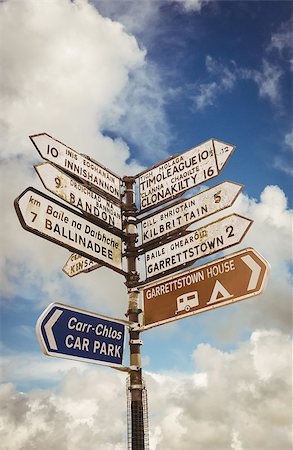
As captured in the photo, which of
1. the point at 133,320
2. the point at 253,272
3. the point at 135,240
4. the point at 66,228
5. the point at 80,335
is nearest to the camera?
the point at 80,335

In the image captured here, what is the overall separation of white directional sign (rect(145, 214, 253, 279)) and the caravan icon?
624 millimetres

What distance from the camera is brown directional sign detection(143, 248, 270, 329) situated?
5.14 meters

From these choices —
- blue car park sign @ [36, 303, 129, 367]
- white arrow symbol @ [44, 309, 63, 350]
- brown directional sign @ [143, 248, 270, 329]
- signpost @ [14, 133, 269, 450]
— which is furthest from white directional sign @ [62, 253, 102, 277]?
white arrow symbol @ [44, 309, 63, 350]

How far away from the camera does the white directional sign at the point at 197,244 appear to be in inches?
226

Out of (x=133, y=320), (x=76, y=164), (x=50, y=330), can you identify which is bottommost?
(x=50, y=330)

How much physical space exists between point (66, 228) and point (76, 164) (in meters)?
1.29

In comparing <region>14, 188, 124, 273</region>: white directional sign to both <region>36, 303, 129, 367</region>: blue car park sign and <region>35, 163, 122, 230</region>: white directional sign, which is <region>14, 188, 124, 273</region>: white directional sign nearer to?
<region>35, 163, 122, 230</region>: white directional sign

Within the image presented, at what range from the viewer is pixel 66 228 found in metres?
5.64

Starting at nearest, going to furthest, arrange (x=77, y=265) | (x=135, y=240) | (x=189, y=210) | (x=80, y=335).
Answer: (x=80, y=335) → (x=189, y=210) → (x=135, y=240) → (x=77, y=265)

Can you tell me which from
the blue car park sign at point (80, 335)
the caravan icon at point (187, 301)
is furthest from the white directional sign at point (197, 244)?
the blue car park sign at point (80, 335)

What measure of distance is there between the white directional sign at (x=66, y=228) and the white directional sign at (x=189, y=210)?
23.6 inches

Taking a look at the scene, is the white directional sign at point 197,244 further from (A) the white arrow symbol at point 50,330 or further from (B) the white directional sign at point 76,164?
(A) the white arrow symbol at point 50,330

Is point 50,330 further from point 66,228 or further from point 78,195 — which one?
point 78,195

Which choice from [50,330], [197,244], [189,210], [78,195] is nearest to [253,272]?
[197,244]
